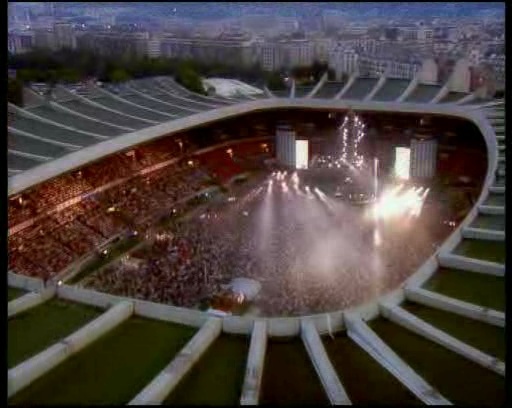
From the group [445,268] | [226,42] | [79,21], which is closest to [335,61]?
[226,42]

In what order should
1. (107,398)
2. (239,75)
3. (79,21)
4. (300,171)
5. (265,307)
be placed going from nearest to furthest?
1. (107,398)
2. (265,307)
3. (300,171)
4. (239,75)
5. (79,21)

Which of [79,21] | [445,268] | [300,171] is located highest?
[79,21]

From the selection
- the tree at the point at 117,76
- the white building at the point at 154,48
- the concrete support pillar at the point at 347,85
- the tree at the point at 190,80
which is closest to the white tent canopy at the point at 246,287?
the concrete support pillar at the point at 347,85

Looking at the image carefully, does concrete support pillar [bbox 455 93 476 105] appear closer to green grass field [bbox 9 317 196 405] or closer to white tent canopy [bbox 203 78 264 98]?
white tent canopy [bbox 203 78 264 98]

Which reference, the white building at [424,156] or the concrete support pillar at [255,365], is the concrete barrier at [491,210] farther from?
the white building at [424,156]

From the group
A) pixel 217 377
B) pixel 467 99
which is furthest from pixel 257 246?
pixel 467 99

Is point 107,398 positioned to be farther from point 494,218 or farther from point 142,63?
point 142,63

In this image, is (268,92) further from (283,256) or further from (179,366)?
(179,366)
